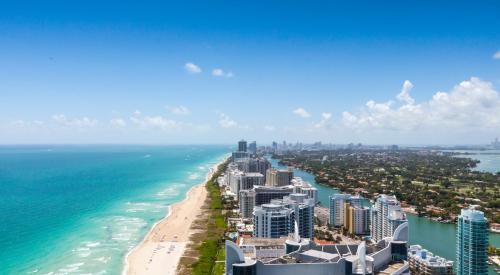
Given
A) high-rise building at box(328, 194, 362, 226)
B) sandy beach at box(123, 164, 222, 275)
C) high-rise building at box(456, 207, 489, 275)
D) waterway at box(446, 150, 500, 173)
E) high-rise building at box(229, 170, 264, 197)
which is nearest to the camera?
high-rise building at box(456, 207, 489, 275)

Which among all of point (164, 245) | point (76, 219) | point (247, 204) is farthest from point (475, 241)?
point (76, 219)

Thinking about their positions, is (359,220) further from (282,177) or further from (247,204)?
(282,177)

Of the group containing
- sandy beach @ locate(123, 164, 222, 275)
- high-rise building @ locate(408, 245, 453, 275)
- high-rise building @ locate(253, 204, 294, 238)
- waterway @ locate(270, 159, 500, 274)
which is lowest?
sandy beach @ locate(123, 164, 222, 275)

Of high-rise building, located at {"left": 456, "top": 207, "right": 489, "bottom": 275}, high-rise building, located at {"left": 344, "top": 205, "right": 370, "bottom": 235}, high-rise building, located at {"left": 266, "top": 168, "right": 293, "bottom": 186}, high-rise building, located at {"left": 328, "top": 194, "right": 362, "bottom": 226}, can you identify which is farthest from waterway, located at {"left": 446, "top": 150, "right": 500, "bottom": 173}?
high-rise building, located at {"left": 456, "top": 207, "right": 489, "bottom": 275}

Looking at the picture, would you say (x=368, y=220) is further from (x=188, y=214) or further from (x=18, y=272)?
(x=18, y=272)

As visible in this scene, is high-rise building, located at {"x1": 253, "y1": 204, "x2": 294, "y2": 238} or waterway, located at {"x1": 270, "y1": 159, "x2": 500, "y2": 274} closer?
high-rise building, located at {"x1": 253, "y1": 204, "x2": 294, "y2": 238}

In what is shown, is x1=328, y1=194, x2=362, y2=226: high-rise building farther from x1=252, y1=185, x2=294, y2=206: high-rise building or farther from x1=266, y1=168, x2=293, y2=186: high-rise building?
x1=266, y1=168, x2=293, y2=186: high-rise building

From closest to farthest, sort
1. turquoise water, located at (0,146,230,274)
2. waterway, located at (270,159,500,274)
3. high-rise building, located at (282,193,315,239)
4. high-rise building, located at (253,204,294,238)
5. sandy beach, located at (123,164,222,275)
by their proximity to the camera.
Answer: sandy beach, located at (123,164,222,275), turquoise water, located at (0,146,230,274), high-rise building, located at (253,204,294,238), waterway, located at (270,159,500,274), high-rise building, located at (282,193,315,239)

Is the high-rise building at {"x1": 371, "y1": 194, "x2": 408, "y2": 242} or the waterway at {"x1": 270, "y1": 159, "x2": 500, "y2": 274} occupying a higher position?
the high-rise building at {"x1": 371, "y1": 194, "x2": 408, "y2": 242}
